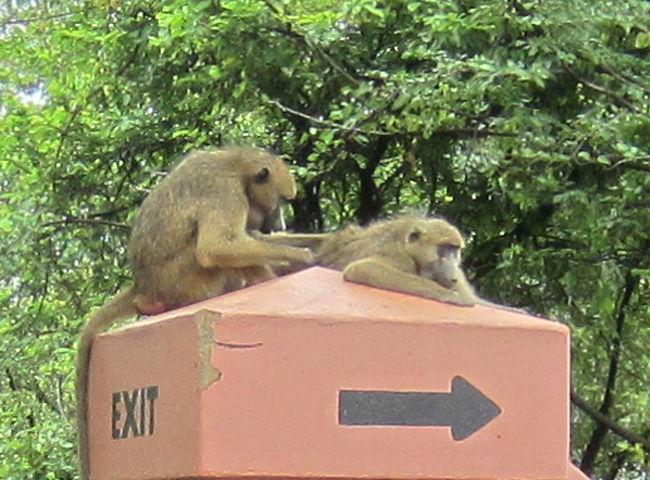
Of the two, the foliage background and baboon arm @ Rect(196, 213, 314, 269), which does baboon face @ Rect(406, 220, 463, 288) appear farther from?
the foliage background

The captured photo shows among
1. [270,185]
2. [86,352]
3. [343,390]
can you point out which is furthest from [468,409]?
[270,185]

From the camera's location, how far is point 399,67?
17.7ft

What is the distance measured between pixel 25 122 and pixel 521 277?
227cm

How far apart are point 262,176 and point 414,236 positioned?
49 centimetres

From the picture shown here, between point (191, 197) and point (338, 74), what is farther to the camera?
point (338, 74)

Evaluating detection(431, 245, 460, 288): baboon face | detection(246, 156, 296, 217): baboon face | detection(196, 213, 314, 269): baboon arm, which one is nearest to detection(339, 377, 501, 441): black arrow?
detection(431, 245, 460, 288): baboon face

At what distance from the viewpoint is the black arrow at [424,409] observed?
212cm

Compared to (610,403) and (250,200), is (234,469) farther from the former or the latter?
(610,403)

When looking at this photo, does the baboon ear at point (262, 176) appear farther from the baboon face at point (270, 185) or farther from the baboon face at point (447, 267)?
the baboon face at point (447, 267)

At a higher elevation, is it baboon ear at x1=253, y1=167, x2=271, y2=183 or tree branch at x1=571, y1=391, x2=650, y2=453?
baboon ear at x1=253, y1=167, x2=271, y2=183

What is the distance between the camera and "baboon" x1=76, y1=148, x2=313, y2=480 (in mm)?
3324

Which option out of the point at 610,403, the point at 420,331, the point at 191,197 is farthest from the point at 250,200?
the point at 610,403

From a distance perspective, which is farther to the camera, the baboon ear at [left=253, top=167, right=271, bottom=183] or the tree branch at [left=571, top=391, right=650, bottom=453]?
the tree branch at [left=571, top=391, right=650, bottom=453]

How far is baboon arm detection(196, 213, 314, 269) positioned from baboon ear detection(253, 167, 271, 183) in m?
0.20
